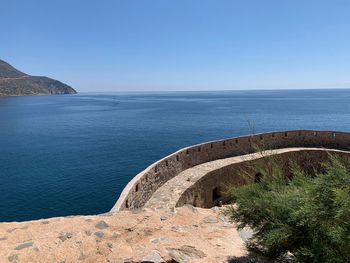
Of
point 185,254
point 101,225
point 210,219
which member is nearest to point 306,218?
point 185,254

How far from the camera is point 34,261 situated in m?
5.68

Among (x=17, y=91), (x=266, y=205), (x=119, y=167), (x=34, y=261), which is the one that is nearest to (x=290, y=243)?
(x=266, y=205)

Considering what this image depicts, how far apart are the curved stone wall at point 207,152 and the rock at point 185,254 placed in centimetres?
317

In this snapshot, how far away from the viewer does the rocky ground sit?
19.4ft

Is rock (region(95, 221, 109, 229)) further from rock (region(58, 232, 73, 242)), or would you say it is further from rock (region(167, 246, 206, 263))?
rock (region(167, 246, 206, 263))

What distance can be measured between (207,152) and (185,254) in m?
11.4

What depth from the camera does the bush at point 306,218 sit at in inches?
189

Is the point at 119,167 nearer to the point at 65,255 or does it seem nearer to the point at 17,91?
the point at 65,255

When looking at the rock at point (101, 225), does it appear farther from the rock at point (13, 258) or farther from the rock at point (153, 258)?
the rock at point (13, 258)

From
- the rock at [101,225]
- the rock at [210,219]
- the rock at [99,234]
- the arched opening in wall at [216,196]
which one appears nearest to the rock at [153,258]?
the rock at [99,234]

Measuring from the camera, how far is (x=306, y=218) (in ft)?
17.1

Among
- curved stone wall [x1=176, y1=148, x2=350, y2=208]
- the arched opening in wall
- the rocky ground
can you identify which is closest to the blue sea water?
the rocky ground

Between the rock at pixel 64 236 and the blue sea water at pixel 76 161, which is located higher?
the rock at pixel 64 236

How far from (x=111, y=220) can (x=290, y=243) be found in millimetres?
4412
